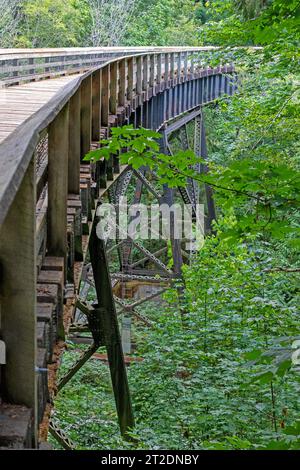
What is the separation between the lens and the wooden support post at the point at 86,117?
6770 mm

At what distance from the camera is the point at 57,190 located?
13.4ft

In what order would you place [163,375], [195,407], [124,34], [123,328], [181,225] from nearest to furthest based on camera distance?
1. [195,407]
2. [163,375]
3. [123,328]
4. [181,225]
5. [124,34]

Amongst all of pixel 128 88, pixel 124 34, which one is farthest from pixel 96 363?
pixel 124 34

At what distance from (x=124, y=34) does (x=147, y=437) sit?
35.0m

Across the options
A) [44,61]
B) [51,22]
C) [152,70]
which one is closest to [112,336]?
[152,70]

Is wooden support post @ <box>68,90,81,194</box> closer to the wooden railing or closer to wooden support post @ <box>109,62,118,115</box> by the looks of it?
wooden support post @ <box>109,62,118,115</box>

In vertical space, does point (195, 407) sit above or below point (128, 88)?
below

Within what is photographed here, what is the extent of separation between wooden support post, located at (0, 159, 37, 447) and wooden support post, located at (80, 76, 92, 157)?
4.63 metres

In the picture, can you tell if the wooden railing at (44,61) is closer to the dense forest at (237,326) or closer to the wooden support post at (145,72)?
the wooden support post at (145,72)
